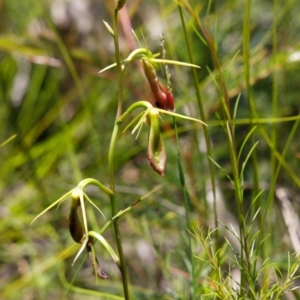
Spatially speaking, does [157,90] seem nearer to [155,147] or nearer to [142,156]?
[155,147]

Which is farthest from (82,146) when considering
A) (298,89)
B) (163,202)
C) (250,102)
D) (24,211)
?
(250,102)

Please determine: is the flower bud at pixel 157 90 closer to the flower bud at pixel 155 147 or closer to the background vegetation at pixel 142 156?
the flower bud at pixel 155 147

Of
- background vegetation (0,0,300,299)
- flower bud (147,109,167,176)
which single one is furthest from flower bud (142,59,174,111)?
background vegetation (0,0,300,299)

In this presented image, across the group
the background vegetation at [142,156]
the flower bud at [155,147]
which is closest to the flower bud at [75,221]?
the flower bud at [155,147]

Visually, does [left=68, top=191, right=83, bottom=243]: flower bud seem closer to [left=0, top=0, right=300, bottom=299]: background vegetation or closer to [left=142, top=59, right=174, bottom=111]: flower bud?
[left=142, top=59, right=174, bottom=111]: flower bud

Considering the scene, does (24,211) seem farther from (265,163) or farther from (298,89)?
(298,89)
